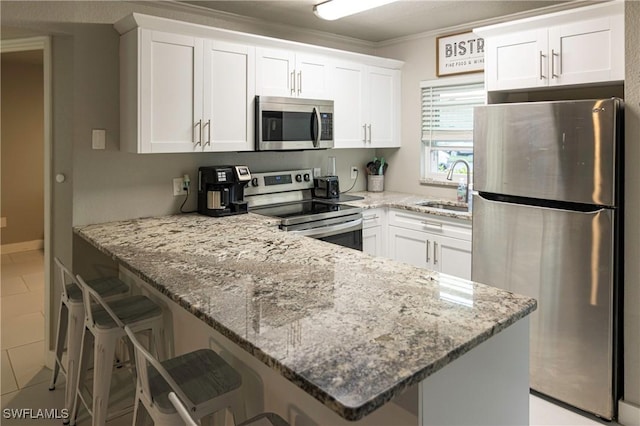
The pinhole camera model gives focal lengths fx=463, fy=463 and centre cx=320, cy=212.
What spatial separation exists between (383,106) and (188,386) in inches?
125

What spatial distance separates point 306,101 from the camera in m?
3.46

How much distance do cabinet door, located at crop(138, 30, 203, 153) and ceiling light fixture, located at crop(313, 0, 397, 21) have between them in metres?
0.81

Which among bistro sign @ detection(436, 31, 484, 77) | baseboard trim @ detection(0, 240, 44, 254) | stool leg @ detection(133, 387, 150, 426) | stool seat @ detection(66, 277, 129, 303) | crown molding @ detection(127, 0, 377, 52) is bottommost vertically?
stool leg @ detection(133, 387, 150, 426)

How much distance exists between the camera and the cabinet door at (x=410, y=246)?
3.59 metres

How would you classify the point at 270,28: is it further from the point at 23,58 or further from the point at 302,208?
the point at 23,58

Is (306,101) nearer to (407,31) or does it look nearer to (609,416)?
(407,31)

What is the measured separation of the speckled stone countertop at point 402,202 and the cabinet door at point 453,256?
197mm

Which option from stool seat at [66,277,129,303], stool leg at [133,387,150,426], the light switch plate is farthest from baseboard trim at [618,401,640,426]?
the light switch plate

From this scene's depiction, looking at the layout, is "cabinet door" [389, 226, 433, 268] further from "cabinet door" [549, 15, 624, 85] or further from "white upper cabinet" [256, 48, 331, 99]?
"cabinet door" [549, 15, 624, 85]

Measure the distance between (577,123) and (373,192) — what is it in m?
2.23

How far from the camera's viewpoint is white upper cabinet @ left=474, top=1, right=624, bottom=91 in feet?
8.34

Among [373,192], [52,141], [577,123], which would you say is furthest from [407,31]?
[52,141]

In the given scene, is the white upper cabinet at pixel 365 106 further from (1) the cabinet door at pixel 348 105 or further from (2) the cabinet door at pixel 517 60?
(2) the cabinet door at pixel 517 60

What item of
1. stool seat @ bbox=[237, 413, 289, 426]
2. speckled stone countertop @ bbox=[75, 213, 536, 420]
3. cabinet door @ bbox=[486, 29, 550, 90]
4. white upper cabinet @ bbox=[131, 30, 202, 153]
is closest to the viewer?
speckled stone countertop @ bbox=[75, 213, 536, 420]
